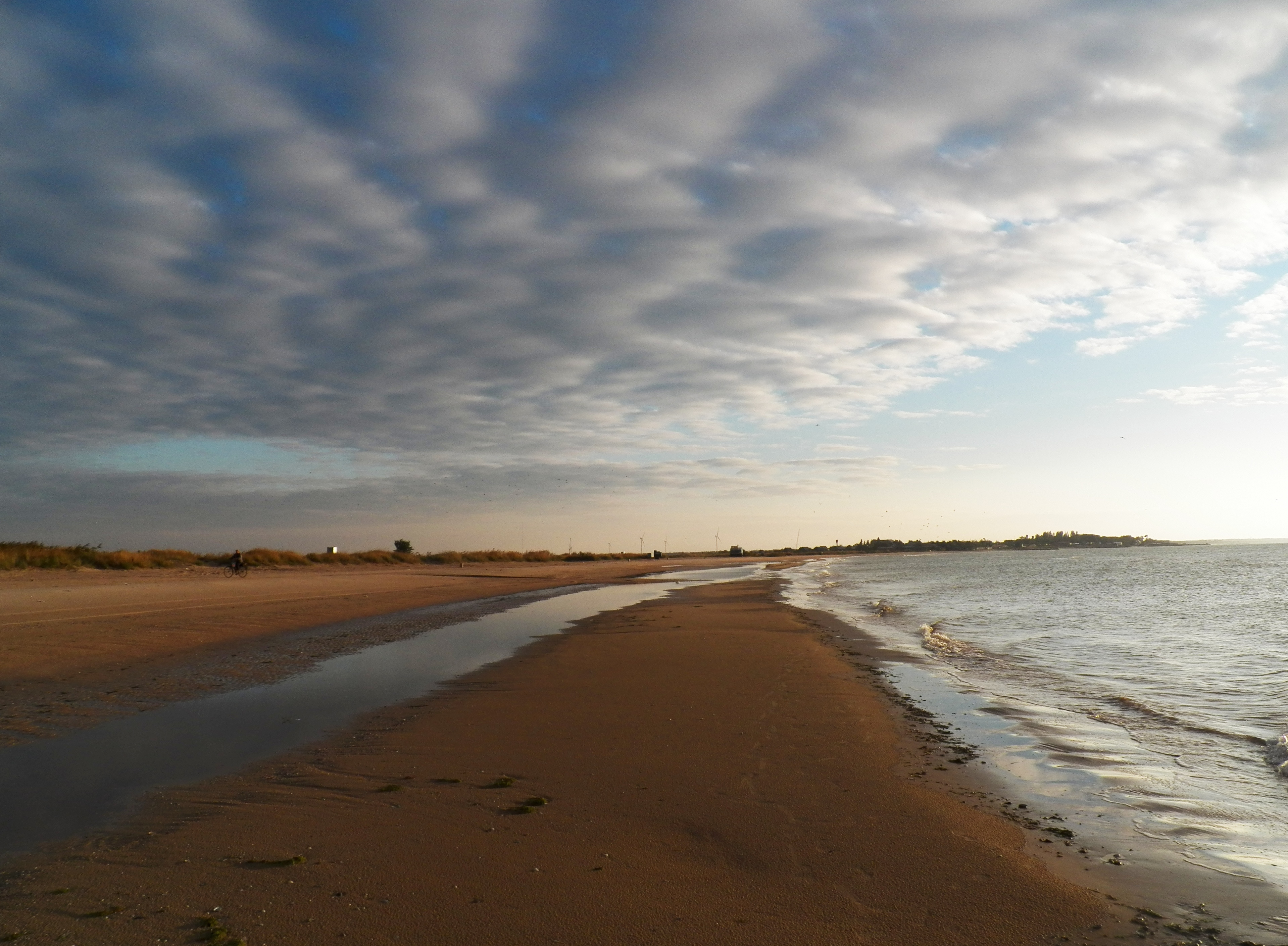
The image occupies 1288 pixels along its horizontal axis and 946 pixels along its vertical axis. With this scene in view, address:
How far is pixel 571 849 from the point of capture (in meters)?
4.88

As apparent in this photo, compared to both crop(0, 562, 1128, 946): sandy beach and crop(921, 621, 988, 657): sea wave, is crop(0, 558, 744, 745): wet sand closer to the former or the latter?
crop(0, 562, 1128, 946): sandy beach

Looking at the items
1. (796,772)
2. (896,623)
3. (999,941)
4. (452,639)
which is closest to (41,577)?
(452,639)

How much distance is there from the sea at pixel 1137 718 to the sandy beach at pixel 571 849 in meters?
0.89

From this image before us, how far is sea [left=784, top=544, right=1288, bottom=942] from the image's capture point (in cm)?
509

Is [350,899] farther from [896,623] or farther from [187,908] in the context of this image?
[896,623]

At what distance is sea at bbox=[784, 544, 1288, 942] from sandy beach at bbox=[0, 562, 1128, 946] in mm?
893

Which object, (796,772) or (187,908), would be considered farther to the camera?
(796,772)

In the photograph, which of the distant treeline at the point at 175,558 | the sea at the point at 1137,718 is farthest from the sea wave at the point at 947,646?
the distant treeline at the point at 175,558

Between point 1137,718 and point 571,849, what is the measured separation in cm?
846

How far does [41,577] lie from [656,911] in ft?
118

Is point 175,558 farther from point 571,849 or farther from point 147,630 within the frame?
point 571,849

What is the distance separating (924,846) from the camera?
16.4 ft

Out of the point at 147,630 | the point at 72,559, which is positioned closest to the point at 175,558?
the point at 72,559

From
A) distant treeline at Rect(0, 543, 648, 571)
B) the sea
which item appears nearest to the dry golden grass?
distant treeline at Rect(0, 543, 648, 571)
